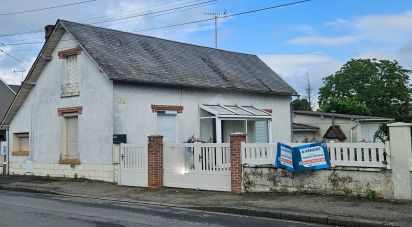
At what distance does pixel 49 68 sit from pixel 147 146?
8.17 meters

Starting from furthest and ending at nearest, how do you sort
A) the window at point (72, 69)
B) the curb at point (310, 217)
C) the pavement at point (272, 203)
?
the window at point (72, 69) < the pavement at point (272, 203) < the curb at point (310, 217)

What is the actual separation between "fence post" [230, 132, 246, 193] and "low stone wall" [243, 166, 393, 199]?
0.18 m

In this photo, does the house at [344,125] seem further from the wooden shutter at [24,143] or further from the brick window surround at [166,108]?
the wooden shutter at [24,143]

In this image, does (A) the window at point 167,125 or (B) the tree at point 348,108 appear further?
Answer: (B) the tree at point 348,108

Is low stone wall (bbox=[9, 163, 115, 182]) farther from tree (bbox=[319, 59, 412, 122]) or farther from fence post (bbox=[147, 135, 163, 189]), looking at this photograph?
tree (bbox=[319, 59, 412, 122])

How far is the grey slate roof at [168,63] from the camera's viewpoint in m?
19.8

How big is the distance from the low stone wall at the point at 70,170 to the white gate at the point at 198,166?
11.0ft

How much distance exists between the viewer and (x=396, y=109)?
5984 centimetres

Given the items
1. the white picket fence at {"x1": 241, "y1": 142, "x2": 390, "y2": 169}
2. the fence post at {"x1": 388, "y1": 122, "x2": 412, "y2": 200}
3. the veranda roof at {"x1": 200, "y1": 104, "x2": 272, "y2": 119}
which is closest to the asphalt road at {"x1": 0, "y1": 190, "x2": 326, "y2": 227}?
the white picket fence at {"x1": 241, "y1": 142, "x2": 390, "y2": 169}

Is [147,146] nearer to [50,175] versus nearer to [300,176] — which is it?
[300,176]

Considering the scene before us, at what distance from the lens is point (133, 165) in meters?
17.5

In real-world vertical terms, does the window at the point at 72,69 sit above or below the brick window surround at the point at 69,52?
below

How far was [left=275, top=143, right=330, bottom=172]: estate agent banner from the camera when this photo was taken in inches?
510

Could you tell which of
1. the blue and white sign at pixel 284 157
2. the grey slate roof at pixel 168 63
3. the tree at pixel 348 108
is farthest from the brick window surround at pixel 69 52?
the tree at pixel 348 108
